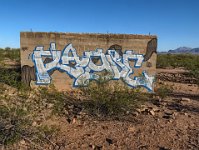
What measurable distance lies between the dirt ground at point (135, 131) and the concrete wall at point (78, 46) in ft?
12.3

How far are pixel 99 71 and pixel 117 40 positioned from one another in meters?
1.55

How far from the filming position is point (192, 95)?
13.6 meters

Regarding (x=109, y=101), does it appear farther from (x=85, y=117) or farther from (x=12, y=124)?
(x=12, y=124)

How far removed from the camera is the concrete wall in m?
13.3

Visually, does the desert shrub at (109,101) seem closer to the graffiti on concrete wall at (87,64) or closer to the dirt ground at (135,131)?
the dirt ground at (135,131)

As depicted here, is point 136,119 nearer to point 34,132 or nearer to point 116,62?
point 34,132

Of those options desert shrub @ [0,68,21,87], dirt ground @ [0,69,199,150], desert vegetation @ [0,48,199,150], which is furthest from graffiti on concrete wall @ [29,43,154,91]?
dirt ground @ [0,69,199,150]

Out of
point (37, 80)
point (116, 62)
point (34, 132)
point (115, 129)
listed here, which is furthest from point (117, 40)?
point (34, 132)

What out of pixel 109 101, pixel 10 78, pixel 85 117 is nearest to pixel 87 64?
pixel 10 78

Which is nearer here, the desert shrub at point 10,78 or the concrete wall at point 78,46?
the desert shrub at point 10,78

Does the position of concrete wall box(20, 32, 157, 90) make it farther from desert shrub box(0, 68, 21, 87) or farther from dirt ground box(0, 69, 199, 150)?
dirt ground box(0, 69, 199, 150)

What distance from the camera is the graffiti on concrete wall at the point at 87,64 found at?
1346 cm

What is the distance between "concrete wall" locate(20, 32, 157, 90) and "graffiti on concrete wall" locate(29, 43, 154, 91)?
0.11 meters

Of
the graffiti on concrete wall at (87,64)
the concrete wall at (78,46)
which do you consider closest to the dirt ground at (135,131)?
the graffiti on concrete wall at (87,64)
